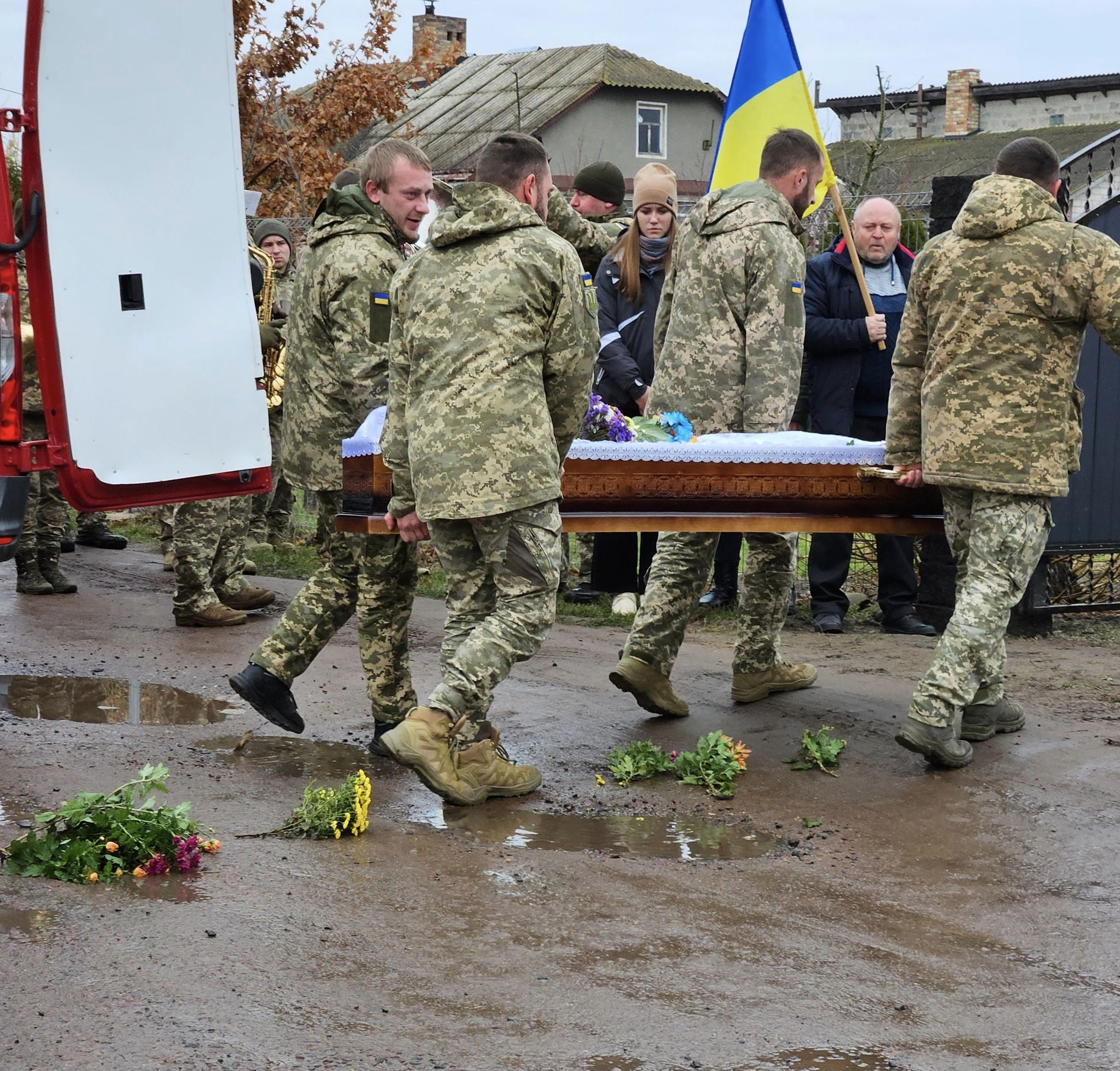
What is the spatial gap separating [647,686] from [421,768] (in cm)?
170

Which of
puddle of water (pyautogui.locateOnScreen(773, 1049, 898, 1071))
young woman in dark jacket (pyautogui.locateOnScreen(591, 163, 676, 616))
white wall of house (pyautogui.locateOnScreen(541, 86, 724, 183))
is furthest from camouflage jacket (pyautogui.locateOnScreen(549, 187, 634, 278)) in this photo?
white wall of house (pyautogui.locateOnScreen(541, 86, 724, 183))

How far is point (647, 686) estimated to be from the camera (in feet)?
21.0

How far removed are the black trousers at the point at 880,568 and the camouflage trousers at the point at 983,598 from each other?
2680 millimetres

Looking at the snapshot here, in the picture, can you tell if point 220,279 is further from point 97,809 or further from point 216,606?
point 216,606

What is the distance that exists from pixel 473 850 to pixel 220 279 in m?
2.71

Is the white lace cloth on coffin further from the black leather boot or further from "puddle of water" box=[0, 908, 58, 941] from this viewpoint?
the black leather boot

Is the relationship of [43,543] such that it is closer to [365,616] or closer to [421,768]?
[365,616]

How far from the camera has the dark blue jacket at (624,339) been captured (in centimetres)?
877

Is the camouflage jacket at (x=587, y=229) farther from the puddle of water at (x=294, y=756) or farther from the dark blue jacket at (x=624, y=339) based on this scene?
the puddle of water at (x=294, y=756)

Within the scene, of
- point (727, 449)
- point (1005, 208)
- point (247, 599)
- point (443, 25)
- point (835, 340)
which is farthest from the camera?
point (443, 25)

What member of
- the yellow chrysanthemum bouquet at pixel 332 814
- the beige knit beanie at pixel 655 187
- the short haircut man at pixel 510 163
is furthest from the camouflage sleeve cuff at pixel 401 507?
the beige knit beanie at pixel 655 187

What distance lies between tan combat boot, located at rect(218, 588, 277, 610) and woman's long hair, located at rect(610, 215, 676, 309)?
115 inches

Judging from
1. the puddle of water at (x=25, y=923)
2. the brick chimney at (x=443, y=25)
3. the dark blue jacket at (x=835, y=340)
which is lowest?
the puddle of water at (x=25, y=923)

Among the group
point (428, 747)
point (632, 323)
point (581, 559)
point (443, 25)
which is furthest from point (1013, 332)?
point (443, 25)
